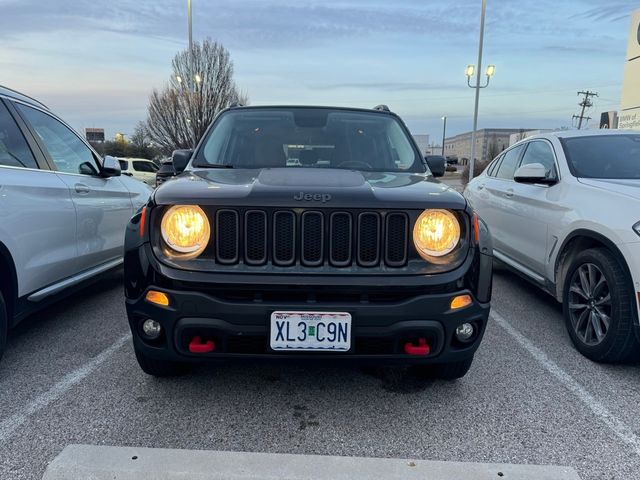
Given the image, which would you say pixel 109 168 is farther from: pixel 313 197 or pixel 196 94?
pixel 196 94

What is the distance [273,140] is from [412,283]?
6.01ft

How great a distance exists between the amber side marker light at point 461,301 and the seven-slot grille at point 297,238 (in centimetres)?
35

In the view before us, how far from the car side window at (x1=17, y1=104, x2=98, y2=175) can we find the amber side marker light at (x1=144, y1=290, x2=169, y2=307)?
2102mm

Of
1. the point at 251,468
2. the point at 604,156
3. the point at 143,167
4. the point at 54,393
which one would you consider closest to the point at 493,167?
the point at 604,156

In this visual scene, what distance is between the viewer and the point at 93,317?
4332mm

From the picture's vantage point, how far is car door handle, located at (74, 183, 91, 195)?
400cm

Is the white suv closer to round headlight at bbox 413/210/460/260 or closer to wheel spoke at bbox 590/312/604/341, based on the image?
wheel spoke at bbox 590/312/604/341

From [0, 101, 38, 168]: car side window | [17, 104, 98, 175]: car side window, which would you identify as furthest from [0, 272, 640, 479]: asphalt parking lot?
[17, 104, 98, 175]: car side window

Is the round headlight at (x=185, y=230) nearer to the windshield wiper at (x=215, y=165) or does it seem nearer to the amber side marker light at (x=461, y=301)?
the windshield wiper at (x=215, y=165)

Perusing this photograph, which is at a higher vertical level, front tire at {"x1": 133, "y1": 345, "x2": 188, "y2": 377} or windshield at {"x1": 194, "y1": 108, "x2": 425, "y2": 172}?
windshield at {"x1": 194, "y1": 108, "x2": 425, "y2": 172}

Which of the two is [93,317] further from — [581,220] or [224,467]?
[581,220]

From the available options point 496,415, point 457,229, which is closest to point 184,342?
point 457,229

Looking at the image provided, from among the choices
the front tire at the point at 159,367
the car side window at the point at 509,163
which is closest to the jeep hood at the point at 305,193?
the front tire at the point at 159,367

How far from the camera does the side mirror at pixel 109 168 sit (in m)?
4.56
